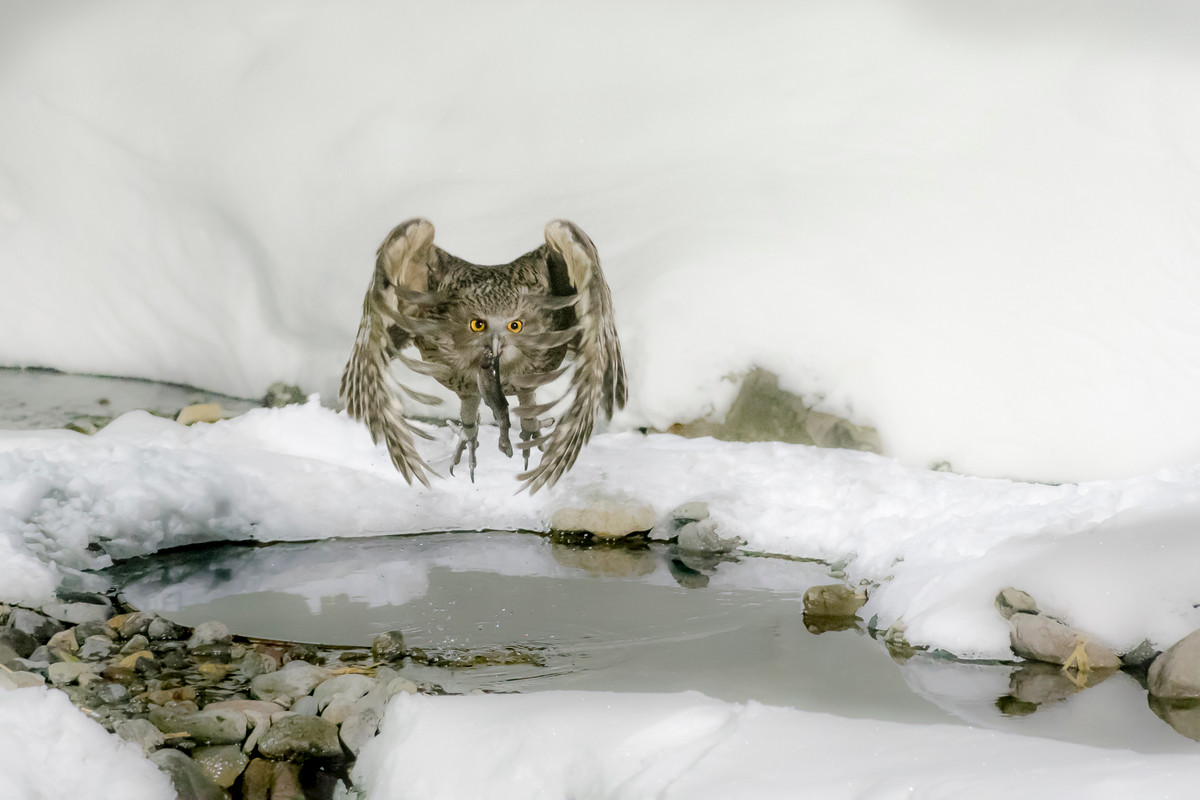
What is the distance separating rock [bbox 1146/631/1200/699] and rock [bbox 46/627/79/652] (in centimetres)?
254

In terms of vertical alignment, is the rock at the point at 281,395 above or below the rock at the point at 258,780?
above

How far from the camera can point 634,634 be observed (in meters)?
2.38

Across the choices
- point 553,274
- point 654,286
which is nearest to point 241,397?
point 654,286

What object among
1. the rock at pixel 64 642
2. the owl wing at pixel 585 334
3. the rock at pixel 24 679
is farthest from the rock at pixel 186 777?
the owl wing at pixel 585 334

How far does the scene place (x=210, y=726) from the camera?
1.90 metres

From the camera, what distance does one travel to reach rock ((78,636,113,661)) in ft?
7.61

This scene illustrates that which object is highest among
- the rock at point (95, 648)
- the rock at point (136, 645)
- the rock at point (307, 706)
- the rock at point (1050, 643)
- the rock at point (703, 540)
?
the rock at point (1050, 643)

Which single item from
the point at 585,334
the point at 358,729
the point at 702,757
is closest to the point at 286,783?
the point at 358,729

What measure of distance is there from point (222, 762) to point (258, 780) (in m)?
0.08

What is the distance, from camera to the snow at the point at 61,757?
154cm

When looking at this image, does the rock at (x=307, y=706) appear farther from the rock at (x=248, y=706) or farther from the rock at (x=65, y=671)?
the rock at (x=65, y=671)

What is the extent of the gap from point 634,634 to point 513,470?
132 cm

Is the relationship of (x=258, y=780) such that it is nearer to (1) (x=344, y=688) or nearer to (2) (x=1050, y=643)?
(1) (x=344, y=688)

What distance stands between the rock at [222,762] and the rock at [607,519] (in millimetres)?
1609
